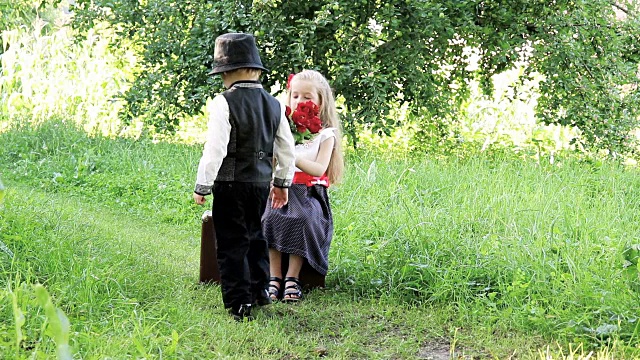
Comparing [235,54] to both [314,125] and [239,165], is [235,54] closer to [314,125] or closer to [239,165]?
[239,165]

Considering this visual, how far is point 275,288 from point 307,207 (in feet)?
1.78

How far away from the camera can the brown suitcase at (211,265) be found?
5.14 meters

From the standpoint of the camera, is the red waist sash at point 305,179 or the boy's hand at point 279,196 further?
the red waist sash at point 305,179

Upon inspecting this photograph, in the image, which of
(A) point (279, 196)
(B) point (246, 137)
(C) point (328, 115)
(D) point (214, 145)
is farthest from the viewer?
(C) point (328, 115)

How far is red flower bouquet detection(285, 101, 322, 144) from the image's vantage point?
5152mm

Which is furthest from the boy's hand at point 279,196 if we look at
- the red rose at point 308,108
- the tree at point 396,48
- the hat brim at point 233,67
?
the tree at point 396,48

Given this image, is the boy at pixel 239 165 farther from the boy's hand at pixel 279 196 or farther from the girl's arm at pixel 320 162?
the girl's arm at pixel 320 162

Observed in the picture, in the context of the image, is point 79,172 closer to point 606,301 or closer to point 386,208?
point 386,208

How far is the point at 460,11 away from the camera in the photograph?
7945 mm

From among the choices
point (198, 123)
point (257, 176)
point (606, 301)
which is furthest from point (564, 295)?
point (198, 123)

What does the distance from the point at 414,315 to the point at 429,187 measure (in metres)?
2.41

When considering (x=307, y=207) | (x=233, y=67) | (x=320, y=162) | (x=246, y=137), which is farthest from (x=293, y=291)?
(x=233, y=67)

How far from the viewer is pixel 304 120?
514 cm

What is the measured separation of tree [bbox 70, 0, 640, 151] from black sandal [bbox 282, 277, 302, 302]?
296cm
